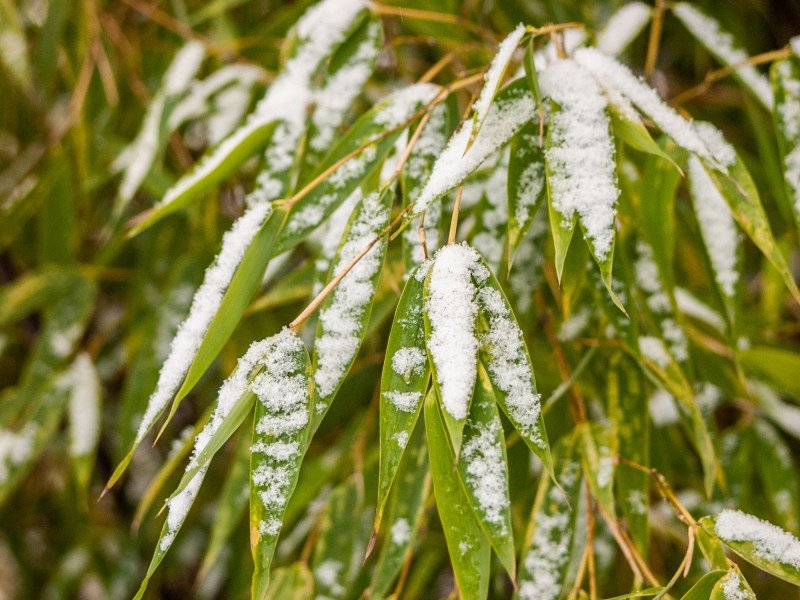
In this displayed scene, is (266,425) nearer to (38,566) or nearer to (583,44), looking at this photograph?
(583,44)

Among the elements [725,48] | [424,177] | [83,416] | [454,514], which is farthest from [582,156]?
[83,416]

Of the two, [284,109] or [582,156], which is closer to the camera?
[582,156]

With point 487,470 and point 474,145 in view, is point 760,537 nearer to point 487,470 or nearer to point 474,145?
point 487,470

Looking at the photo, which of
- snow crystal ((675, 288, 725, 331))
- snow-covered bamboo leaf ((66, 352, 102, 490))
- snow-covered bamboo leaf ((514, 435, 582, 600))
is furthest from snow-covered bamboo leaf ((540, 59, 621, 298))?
snow-covered bamboo leaf ((66, 352, 102, 490))

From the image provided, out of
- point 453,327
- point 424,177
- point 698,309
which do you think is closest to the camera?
point 453,327

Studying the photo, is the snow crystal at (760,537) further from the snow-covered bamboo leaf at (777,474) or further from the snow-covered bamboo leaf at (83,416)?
the snow-covered bamboo leaf at (83,416)

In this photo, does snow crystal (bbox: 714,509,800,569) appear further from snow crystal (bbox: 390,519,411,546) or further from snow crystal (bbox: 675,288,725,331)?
snow crystal (bbox: 675,288,725,331)
